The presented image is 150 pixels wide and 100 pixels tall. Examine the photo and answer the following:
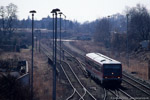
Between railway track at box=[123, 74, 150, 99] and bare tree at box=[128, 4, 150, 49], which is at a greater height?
bare tree at box=[128, 4, 150, 49]

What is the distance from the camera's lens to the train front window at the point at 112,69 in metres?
20.4

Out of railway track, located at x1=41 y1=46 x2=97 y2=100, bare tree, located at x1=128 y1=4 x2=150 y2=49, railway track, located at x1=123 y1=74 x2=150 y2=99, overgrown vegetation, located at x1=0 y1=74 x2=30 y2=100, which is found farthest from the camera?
Result: bare tree, located at x1=128 y1=4 x2=150 y2=49

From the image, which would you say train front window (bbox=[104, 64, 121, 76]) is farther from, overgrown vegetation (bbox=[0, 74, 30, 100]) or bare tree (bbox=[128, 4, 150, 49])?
bare tree (bbox=[128, 4, 150, 49])

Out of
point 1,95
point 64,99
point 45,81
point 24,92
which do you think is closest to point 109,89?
point 64,99

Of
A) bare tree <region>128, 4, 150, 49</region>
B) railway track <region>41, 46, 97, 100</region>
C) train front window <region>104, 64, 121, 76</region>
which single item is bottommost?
railway track <region>41, 46, 97, 100</region>

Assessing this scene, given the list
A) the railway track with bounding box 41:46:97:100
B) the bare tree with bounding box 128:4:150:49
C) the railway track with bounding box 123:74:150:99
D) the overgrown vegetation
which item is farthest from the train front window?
the bare tree with bounding box 128:4:150:49

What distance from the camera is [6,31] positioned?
6838 cm

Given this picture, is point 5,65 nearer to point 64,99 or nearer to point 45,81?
point 45,81

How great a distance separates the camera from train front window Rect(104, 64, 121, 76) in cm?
2041

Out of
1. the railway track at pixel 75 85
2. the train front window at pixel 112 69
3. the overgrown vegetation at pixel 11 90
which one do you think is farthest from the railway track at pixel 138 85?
the overgrown vegetation at pixel 11 90

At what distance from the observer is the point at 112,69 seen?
20500mm

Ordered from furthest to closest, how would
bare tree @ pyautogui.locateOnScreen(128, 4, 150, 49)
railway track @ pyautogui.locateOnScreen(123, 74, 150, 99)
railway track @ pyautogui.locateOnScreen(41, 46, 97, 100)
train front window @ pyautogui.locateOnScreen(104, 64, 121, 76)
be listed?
bare tree @ pyautogui.locateOnScreen(128, 4, 150, 49) < train front window @ pyautogui.locateOnScreen(104, 64, 121, 76) < railway track @ pyautogui.locateOnScreen(123, 74, 150, 99) < railway track @ pyautogui.locateOnScreen(41, 46, 97, 100)

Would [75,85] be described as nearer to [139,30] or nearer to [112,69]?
[112,69]

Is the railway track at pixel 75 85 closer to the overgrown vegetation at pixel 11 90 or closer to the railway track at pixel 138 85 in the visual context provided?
the railway track at pixel 138 85
